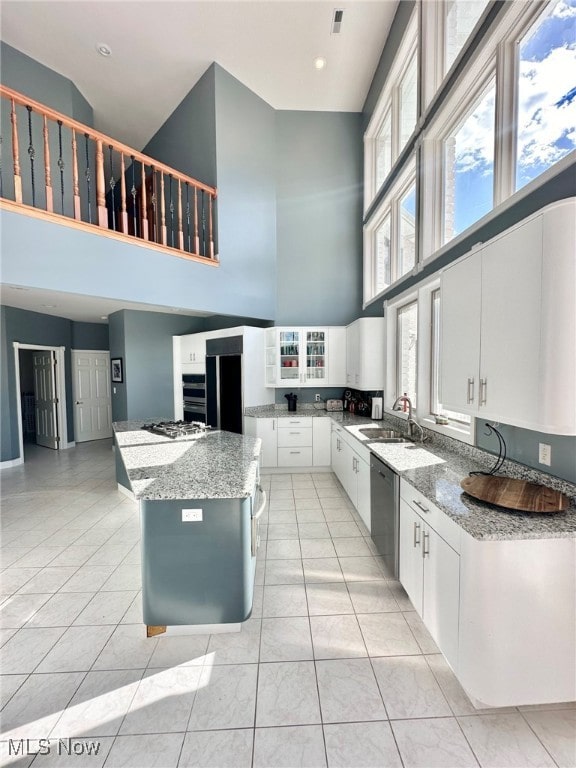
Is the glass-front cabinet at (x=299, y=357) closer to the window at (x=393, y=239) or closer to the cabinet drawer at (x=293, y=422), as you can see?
the cabinet drawer at (x=293, y=422)

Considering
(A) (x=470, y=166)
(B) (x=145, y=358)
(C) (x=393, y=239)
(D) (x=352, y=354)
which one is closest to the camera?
(A) (x=470, y=166)

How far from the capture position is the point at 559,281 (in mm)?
1355

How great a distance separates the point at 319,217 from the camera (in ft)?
18.0

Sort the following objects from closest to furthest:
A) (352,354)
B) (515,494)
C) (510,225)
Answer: (515,494)
(510,225)
(352,354)

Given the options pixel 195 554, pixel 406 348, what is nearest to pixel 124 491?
pixel 195 554

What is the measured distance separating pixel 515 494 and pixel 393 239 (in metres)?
3.49

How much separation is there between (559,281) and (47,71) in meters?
6.57

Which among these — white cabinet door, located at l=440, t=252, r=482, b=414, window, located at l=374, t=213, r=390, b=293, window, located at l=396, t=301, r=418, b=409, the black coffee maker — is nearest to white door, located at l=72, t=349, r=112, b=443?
the black coffee maker

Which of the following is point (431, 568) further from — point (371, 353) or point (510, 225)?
point (371, 353)

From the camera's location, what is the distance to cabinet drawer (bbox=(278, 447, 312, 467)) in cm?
483

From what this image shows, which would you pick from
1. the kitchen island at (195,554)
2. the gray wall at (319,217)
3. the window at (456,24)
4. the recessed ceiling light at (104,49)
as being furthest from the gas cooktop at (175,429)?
the recessed ceiling light at (104,49)

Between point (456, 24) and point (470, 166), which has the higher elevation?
point (456, 24)

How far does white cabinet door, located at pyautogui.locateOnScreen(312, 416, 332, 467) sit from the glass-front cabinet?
0.62 m

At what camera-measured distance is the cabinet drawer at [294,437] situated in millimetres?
4820
